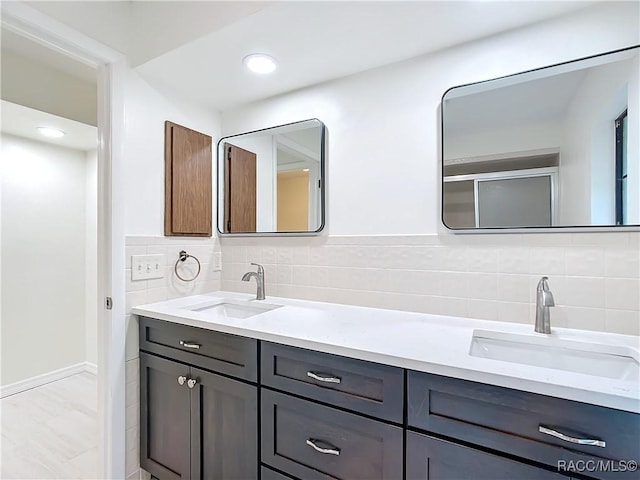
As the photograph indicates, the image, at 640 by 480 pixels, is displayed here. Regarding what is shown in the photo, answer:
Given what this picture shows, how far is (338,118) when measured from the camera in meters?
1.73

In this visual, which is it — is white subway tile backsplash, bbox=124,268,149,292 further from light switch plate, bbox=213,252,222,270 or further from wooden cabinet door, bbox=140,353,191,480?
light switch plate, bbox=213,252,222,270

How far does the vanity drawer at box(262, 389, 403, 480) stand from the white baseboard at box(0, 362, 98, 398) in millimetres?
2605

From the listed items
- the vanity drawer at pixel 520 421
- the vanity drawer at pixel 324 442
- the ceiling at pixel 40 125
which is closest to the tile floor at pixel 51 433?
the vanity drawer at pixel 324 442

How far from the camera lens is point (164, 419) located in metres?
1.52

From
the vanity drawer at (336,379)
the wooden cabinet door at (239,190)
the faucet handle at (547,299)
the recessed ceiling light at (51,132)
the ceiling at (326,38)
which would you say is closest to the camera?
the vanity drawer at (336,379)

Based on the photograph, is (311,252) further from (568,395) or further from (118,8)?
(118,8)

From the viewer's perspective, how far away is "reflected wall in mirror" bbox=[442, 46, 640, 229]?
3.80 ft

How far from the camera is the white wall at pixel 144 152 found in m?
1.61

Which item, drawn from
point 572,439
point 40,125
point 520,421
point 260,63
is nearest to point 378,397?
point 520,421

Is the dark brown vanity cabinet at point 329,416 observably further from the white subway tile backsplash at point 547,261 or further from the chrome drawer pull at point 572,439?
the white subway tile backsplash at point 547,261

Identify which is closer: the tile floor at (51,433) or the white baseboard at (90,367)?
the tile floor at (51,433)

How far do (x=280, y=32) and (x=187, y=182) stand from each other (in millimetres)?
985

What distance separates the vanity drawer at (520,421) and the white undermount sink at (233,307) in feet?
3.14

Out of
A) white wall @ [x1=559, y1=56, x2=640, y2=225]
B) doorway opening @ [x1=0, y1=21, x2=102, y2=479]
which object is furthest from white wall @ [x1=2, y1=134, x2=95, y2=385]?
white wall @ [x1=559, y1=56, x2=640, y2=225]
